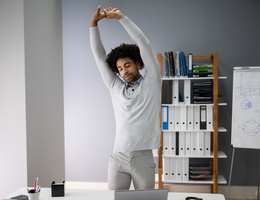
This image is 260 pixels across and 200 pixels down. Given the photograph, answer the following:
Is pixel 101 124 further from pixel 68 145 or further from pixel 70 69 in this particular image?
pixel 70 69

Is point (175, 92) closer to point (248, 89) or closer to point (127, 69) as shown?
point (248, 89)

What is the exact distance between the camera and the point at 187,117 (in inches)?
126

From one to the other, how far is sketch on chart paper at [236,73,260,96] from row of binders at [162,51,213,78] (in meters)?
0.40

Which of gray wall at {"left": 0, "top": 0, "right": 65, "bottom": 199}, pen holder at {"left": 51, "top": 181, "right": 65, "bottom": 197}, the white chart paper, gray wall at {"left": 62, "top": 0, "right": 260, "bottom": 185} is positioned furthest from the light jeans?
gray wall at {"left": 62, "top": 0, "right": 260, "bottom": 185}

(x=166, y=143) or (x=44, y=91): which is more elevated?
(x=44, y=91)

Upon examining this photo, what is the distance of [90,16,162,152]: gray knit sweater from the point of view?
155 cm

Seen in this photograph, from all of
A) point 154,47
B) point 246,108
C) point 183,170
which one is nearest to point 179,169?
point 183,170

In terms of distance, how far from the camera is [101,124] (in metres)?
3.65

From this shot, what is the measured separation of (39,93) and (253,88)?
89.5 inches

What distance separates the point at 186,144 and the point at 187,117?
0.34m

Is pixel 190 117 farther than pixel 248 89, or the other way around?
pixel 190 117

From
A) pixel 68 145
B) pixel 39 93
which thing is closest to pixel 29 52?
pixel 39 93

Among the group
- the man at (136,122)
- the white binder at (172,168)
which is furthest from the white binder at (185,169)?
the man at (136,122)

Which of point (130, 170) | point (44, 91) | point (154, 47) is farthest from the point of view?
point (154, 47)
